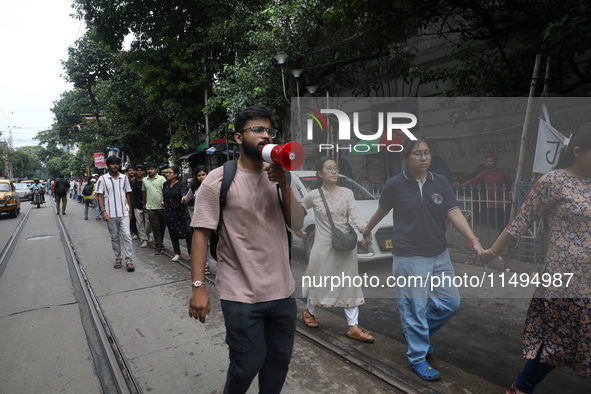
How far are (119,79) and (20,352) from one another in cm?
2290

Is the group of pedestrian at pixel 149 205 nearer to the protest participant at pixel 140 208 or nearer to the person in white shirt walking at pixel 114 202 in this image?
the person in white shirt walking at pixel 114 202

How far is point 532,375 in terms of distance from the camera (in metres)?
2.50

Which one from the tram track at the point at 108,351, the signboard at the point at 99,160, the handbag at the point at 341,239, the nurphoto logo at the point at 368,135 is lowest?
the tram track at the point at 108,351

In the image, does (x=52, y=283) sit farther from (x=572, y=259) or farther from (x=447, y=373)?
(x=572, y=259)

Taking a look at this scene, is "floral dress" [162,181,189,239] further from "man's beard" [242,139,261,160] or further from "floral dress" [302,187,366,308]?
"man's beard" [242,139,261,160]

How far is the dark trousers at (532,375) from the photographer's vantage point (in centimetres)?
245

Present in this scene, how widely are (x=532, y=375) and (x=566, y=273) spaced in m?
0.67

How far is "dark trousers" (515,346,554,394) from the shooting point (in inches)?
96.3

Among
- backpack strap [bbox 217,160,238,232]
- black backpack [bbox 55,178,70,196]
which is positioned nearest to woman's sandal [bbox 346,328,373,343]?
backpack strap [bbox 217,160,238,232]

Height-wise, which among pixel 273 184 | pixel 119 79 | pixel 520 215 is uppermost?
pixel 119 79

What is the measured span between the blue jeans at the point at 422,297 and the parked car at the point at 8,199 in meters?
19.1

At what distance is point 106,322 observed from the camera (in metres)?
4.46

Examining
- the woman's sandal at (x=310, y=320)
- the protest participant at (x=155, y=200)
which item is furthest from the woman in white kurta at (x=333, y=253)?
the protest participant at (x=155, y=200)

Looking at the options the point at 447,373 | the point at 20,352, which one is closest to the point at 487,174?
the point at 447,373
